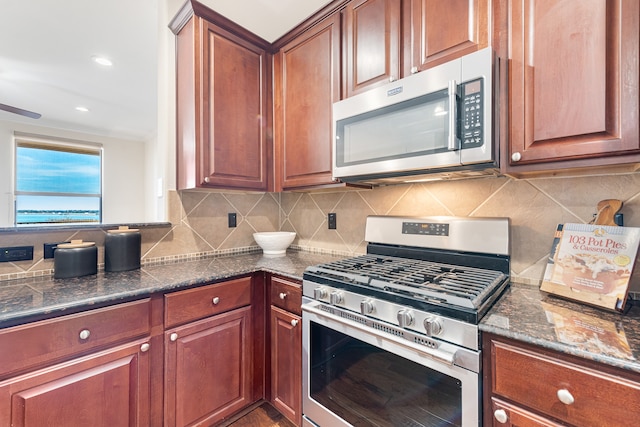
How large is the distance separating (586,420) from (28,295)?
187 cm

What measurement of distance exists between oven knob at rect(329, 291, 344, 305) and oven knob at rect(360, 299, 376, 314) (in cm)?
11

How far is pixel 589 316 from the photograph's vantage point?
0.87 metres

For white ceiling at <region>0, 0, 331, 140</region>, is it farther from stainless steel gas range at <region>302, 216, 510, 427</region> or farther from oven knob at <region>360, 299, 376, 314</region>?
oven knob at <region>360, 299, 376, 314</region>

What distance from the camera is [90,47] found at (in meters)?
2.40

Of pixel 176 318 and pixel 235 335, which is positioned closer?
pixel 176 318

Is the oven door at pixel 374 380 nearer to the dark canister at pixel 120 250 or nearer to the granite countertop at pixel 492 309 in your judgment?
the granite countertop at pixel 492 309

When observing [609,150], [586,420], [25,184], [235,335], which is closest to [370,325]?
[586,420]

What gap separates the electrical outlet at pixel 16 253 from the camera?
129 cm

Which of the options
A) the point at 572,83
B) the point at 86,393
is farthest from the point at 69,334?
the point at 572,83

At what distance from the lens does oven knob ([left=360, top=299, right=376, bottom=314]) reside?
1.08 meters

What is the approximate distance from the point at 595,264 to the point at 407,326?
0.68 metres

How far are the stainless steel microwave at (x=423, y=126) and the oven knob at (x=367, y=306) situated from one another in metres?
0.61

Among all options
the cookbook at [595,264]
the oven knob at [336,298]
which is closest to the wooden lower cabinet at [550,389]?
the cookbook at [595,264]

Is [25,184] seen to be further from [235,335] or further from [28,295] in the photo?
[235,335]
